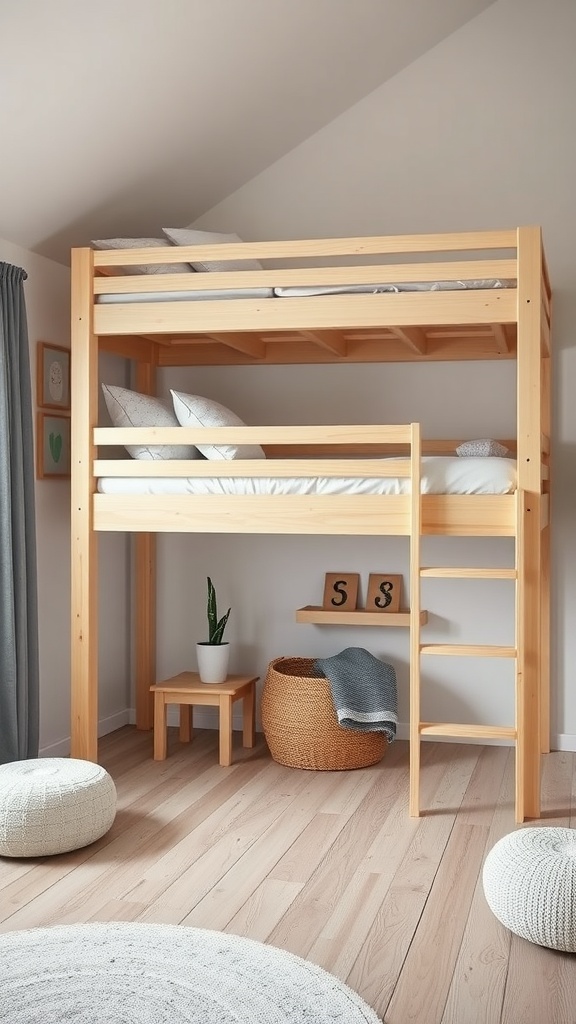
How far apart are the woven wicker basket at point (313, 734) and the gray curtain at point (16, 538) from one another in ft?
3.11

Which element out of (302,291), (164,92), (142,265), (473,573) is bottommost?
(473,573)

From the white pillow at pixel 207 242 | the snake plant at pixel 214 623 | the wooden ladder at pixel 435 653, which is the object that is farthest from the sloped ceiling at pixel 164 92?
the wooden ladder at pixel 435 653

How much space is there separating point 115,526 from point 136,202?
4.65ft

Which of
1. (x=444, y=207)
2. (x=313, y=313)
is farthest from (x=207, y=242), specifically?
(x=444, y=207)

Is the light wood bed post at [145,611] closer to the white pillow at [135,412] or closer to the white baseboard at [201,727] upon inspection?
the white baseboard at [201,727]

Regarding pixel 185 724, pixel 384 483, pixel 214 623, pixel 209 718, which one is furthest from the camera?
pixel 209 718

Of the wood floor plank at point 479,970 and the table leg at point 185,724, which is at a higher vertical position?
the table leg at point 185,724

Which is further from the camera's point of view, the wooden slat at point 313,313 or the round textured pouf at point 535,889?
the wooden slat at point 313,313

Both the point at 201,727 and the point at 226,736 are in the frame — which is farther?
the point at 201,727

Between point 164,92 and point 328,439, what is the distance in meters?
1.37

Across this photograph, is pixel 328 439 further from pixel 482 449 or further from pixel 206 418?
pixel 482 449

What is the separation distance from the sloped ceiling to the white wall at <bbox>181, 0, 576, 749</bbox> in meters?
0.12

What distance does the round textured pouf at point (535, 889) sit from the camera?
2445mm

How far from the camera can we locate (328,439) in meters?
3.69
